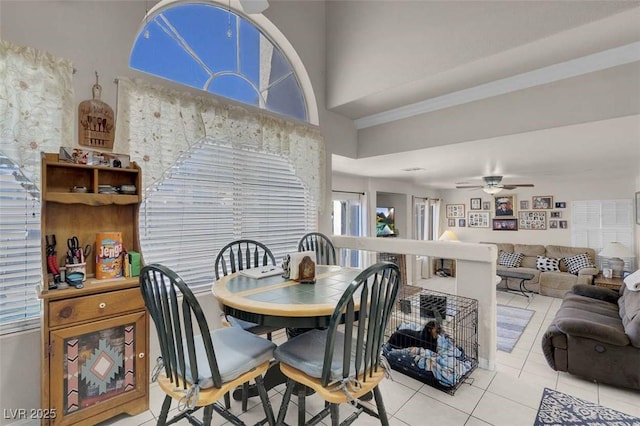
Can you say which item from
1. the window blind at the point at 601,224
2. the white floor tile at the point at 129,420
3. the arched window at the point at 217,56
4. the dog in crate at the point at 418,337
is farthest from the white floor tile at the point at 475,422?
the window blind at the point at 601,224

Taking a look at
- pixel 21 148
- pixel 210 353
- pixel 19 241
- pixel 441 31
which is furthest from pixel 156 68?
pixel 441 31

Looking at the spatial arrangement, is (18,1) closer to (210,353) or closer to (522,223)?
(210,353)

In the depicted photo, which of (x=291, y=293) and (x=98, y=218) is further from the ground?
(x=98, y=218)

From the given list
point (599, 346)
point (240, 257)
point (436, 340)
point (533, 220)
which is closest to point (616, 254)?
point (533, 220)

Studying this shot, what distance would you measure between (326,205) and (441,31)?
203cm

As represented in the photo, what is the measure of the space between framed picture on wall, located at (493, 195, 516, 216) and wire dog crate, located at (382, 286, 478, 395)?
5.58 metres

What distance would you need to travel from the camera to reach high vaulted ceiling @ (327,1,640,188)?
2054 millimetres

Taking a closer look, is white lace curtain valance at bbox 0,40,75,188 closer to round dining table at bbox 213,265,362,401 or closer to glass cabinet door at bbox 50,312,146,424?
glass cabinet door at bbox 50,312,146,424

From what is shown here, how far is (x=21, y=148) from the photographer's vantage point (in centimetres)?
161

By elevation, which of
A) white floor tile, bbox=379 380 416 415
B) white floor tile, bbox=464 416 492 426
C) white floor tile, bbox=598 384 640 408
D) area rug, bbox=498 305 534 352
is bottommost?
area rug, bbox=498 305 534 352

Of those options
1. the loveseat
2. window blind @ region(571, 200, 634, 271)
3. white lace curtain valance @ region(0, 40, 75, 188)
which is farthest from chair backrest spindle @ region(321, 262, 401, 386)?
window blind @ region(571, 200, 634, 271)

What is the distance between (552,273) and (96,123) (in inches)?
299

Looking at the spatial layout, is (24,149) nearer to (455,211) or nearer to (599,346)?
(599,346)

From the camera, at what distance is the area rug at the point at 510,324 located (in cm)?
365
